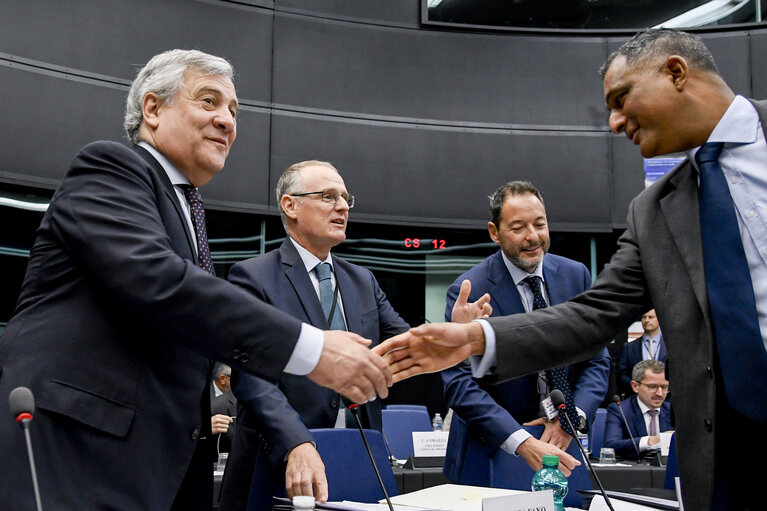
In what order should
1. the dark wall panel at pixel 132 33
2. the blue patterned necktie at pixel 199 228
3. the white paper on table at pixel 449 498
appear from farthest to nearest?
1. the dark wall panel at pixel 132 33
2. the white paper on table at pixel 449 498
3. the blue patterned necktie at pixel 199 228

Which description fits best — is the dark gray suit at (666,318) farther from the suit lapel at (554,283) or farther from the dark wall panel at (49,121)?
the dark wall panel at (49,121)

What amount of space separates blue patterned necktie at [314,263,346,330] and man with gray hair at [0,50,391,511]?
85cm

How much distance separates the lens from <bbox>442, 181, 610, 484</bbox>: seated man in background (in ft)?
8.79

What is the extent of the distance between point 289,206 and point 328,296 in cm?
41

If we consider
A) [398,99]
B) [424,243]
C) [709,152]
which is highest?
[398,99]

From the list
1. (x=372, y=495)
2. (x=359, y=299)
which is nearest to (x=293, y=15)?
(x=359, y=299)

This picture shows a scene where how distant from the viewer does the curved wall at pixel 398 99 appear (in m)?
7.06

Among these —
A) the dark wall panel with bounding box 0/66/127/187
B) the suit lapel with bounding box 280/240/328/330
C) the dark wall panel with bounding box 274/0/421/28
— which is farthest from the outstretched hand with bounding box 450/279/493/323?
the dark wall panel with bounding box 274/0/421/28

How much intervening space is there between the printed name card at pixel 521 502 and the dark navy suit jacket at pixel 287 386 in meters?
0.76

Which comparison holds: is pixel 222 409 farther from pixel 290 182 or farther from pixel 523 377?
pixel 523 377

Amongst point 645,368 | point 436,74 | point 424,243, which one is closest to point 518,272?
point 645,368

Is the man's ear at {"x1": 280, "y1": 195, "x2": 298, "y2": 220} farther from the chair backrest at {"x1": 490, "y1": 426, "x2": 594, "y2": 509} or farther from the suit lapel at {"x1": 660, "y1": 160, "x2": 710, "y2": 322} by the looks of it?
the suit lapel at {"x1": 660, "y1": 160, "x2": 710, "y2": 322}

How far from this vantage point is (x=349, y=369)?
177 cm

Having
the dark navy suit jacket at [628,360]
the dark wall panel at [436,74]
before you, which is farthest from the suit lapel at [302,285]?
the dark wall panel at [436,74]
